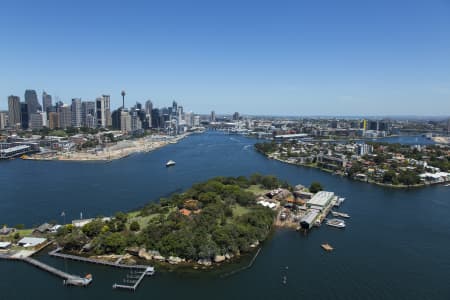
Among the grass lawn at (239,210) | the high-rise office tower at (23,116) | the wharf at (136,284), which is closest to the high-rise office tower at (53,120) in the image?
the high-rise office tower at (23,116)

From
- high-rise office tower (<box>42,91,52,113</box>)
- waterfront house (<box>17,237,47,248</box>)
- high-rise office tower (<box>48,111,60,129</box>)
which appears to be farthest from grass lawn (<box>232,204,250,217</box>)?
high-rise office tower (<box>42,91,52,113</box>)

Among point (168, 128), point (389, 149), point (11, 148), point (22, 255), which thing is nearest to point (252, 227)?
point (22, 255)

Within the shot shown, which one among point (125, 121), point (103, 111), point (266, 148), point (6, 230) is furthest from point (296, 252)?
point (103, 111)

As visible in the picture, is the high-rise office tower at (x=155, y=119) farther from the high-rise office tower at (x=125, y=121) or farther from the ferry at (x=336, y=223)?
the ferry at (x=336, y=223)

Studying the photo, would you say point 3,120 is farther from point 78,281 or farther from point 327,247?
point 327,247

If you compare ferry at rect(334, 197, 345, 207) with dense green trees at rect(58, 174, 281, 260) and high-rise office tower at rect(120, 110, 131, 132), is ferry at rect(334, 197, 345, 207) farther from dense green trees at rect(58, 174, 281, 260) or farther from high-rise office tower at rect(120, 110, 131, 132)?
high-rise office tower at rect(120, 110, 131, 132)
